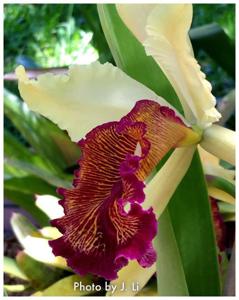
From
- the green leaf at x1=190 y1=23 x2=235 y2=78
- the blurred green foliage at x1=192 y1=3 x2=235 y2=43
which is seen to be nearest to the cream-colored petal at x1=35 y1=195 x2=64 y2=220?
the green leaf at x1=190 y1=23 x2=235 y2=78

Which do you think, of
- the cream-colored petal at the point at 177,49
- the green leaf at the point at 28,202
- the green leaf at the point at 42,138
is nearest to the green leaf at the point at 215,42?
the green leaf at the point at 42,138

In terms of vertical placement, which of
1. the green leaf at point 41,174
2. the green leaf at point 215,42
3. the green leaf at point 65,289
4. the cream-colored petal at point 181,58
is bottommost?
the green leaf at point 65,289

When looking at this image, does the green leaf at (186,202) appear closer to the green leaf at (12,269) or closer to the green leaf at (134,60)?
the green leaf at (134,60)

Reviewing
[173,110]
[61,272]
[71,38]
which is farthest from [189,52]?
[71,38]

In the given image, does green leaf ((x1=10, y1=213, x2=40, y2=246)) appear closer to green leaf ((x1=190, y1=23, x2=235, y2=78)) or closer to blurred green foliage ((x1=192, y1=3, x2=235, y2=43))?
green leaf ((x1=190, y1=23, x2=235, y2=78))

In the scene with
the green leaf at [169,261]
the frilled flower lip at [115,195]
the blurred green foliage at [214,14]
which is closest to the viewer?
the frilled flower lip at [115,195]

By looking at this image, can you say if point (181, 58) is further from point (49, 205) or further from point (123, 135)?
point (49, 205)

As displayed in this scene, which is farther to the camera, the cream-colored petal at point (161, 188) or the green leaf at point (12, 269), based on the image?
the green leaf at point (12, 269)
